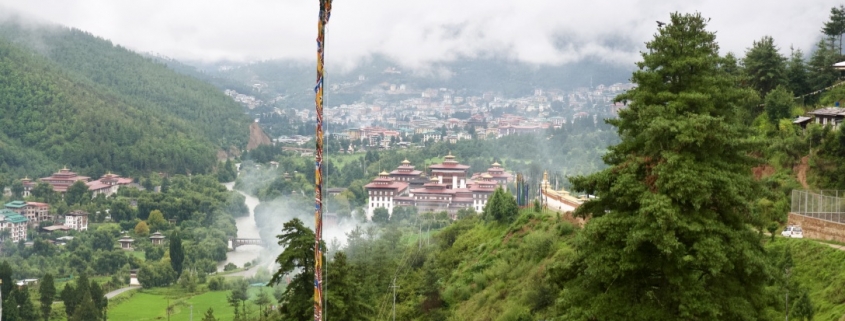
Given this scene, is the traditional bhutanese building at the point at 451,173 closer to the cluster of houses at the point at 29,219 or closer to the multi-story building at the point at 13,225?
the cluster of houses at the point at 29,219

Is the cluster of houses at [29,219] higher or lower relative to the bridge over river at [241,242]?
higher

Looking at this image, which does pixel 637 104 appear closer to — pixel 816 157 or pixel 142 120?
pixel 816 157

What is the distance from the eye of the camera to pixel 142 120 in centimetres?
5781

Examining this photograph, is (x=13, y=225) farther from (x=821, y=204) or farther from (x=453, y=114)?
(x=821, y=204)

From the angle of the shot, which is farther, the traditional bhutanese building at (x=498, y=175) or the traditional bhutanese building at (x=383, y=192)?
the traditional bhutanese building at (x=383, y=192)

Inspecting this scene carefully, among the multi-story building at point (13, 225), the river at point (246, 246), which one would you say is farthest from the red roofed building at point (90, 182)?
the river at point (246, 246)

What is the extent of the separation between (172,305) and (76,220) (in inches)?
728

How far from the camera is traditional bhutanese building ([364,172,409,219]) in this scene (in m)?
34.0

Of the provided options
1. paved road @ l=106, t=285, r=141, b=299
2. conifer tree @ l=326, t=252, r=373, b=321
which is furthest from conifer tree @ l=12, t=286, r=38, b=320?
conifer tree @ l=326, t=252, r=373, b=321

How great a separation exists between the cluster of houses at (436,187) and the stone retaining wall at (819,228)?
61.6 feet

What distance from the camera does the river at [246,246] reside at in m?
37.3

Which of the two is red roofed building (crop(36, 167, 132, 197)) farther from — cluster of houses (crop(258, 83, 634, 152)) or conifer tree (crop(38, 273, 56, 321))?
conifer tree (crop(38, 273, 56, 321))

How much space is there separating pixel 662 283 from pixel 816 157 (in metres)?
7.33

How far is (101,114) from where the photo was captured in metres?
56.2
